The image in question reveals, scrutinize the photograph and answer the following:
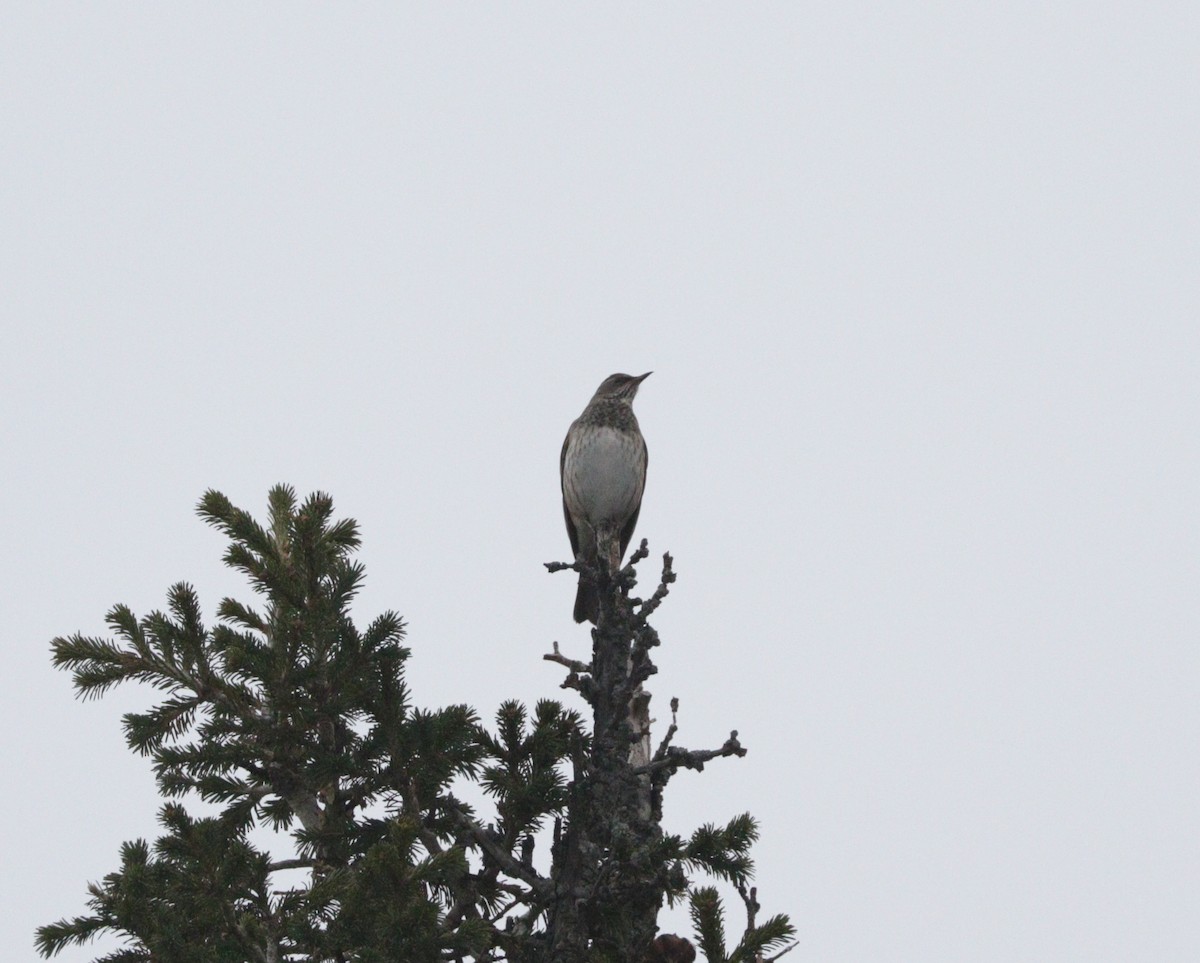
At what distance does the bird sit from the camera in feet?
33.2

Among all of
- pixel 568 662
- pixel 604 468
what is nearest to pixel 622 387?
pixel 604 468

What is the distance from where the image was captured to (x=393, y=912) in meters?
3.95

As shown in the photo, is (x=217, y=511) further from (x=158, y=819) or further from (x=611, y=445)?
(x=611, y=445)

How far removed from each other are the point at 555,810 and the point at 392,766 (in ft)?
2.32

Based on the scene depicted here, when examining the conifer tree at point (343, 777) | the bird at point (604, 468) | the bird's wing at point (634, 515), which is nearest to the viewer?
the conifer tree at point (343, 777)

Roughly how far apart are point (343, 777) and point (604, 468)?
5.33 m

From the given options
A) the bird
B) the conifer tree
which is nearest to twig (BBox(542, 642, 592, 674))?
the conifer tree

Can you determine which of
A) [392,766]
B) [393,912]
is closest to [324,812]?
[392,766]

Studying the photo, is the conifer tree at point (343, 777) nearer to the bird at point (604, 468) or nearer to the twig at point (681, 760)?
the twig at point (681, 760)

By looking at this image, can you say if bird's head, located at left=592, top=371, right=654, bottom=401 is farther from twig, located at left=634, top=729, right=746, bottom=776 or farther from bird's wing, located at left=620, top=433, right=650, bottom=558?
twig, located at left=634, top=729, right=746, bottom=776

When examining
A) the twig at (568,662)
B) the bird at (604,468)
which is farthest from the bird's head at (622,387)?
the twig at (568,662)

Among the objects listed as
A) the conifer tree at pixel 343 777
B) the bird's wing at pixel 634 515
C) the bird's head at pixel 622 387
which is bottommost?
the conifer tree at pixel 343 777

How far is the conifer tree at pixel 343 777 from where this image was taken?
4.54 m

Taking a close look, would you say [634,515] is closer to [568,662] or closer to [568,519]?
[568,519]
